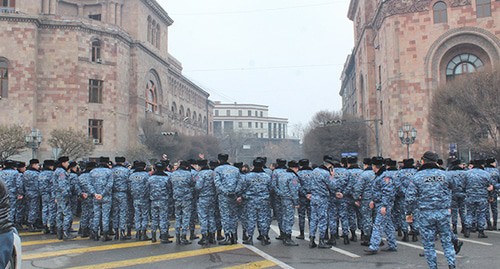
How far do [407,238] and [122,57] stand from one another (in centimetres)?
3792

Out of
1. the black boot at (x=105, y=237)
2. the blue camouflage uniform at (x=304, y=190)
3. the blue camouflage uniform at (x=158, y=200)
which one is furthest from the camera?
the black boot at (x=105, y=237)

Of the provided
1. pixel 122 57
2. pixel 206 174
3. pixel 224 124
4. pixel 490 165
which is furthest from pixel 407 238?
pixel 224 124

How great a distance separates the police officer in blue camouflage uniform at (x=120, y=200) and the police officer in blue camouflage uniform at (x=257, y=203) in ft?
10.2

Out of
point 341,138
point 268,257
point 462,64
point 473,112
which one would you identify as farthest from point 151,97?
point 268,257

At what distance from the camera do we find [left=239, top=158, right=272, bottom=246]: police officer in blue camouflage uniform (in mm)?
10656

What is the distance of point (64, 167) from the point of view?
11.9m

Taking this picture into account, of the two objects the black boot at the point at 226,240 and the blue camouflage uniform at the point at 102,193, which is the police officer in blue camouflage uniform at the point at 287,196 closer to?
the black boot at the point at 226,240

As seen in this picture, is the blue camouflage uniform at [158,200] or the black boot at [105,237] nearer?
the blue camouflage uniform at [158,200]

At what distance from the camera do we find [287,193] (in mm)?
10875

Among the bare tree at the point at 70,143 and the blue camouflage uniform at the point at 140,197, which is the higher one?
the bare tree at the point at 70,143

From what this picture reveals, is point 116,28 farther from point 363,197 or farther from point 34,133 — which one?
point 363,197

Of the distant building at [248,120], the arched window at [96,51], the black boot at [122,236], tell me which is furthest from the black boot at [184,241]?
the distant building at [248,120]

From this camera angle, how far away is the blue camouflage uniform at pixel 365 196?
1038 centimetres

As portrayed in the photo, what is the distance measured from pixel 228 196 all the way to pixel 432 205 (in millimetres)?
4896
